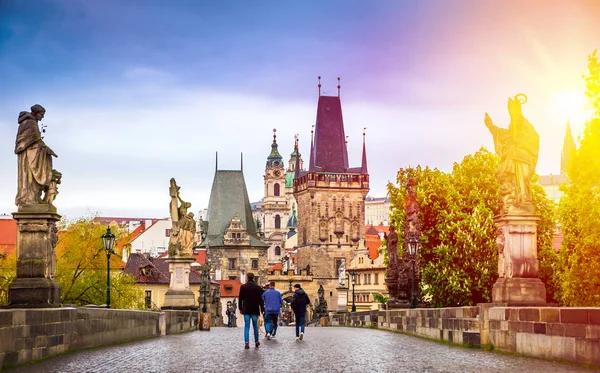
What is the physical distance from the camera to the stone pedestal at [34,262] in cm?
1658

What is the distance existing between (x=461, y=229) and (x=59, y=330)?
3732cm

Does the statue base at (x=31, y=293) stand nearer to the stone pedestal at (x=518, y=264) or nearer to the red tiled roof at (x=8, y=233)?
the stone pedestal at (x=518, y=264)

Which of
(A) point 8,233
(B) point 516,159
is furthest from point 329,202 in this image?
(B) point 516,159

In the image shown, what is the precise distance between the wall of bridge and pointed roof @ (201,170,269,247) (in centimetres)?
12462

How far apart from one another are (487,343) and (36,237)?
8.13 m

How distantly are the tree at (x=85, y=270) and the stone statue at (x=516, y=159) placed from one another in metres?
36.1

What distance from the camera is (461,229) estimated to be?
51.4 m

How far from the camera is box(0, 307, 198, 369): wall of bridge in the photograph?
13438 millimetres

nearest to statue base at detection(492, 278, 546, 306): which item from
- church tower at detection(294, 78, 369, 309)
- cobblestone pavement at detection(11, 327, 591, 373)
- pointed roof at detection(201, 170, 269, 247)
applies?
cobblestone pavement at detection(11, 327, 591, 373)

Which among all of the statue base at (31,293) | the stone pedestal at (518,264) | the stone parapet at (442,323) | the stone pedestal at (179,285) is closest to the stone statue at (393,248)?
the stone parapet at (442,323)

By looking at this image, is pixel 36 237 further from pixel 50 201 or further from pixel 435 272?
pixel 435 272

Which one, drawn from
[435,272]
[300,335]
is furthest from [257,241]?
[300,335]

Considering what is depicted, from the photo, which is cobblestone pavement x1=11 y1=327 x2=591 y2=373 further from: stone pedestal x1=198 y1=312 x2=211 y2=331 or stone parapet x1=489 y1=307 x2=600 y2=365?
stone pedestal x1=198 y1=312 x2=211 y2=331

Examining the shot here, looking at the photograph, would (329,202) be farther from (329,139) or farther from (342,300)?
(342,300)
